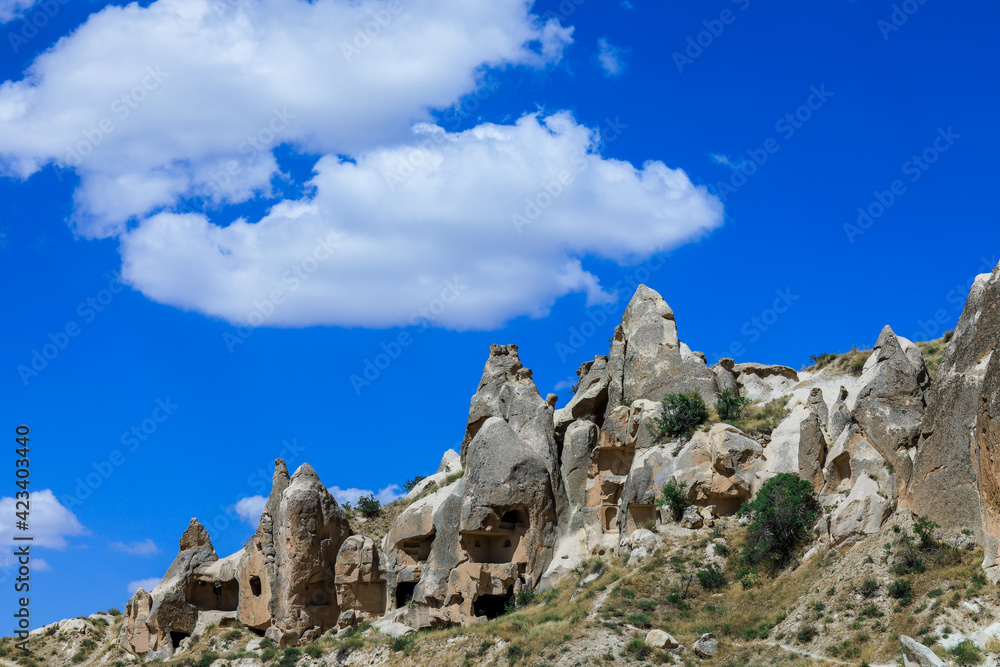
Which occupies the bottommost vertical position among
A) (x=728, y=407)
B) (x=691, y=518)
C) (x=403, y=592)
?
(x=691, y=518)

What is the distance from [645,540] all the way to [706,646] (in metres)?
7.78

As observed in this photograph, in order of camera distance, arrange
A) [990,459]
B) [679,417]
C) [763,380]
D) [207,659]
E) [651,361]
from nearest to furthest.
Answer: [990,459] → [679,417] → [207,659] → [651,361] → [763,380]

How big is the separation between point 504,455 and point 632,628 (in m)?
12.4

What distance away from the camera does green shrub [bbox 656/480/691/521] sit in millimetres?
39531

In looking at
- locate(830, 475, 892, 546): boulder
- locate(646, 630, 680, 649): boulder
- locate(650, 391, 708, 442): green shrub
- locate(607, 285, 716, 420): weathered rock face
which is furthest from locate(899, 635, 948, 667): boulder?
locate(607, 285, 716, 420): weathered rock face

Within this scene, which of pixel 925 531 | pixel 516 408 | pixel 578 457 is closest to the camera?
pixel 925 531

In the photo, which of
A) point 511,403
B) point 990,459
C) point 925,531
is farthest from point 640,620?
point 511,403

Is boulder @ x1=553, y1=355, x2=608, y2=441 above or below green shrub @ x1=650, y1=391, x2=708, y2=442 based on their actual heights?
above

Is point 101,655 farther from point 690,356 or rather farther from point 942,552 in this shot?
point 942,552

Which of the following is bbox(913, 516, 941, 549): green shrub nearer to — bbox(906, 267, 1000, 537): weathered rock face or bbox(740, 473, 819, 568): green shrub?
bbox(906, 267, 1000, 537): weathered rock face

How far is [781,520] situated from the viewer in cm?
3522

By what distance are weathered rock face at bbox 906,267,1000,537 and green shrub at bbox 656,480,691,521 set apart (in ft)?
32.6

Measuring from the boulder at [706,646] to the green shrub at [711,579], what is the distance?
13.2 feet

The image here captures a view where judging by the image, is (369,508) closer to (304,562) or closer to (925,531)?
(304,562)
